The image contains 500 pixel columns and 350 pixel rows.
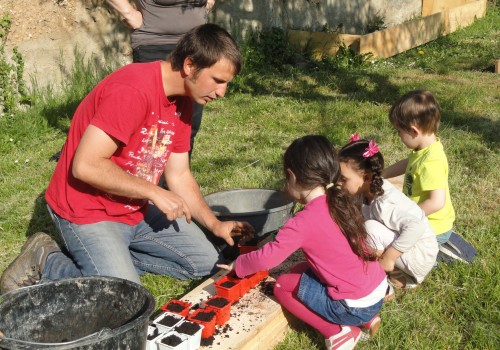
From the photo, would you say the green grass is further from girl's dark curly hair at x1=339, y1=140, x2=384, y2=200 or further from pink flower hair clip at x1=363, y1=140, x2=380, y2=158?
pink flower hair clip at x1=363, y1=140, x2=380, y2=158

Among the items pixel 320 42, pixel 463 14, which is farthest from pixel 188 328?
pixel 463 14

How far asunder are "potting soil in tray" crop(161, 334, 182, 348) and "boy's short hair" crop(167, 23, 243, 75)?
1160mm

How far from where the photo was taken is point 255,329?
2982 millimetres

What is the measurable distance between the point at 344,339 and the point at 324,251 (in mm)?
395

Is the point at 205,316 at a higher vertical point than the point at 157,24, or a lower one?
lower

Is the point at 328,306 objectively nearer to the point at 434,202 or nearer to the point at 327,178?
the point at 327,178

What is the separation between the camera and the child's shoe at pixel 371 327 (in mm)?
3082

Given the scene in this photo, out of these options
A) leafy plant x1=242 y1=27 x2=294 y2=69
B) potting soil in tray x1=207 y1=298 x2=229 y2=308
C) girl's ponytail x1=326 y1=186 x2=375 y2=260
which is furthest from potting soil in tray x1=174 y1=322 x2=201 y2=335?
leafy plant x1=242 y1=27 x2=294 y2=69

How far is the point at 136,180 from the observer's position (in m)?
3.04

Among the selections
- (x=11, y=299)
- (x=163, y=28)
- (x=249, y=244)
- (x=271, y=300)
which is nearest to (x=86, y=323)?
(x=11, y=299)

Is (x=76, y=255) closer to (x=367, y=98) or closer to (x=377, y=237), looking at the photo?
(x=377, y=237)

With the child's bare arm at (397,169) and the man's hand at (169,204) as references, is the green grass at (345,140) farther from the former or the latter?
the man's hand at (169,204)

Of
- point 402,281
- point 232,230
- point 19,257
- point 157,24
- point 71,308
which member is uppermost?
point 157,24

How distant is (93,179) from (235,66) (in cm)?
80
